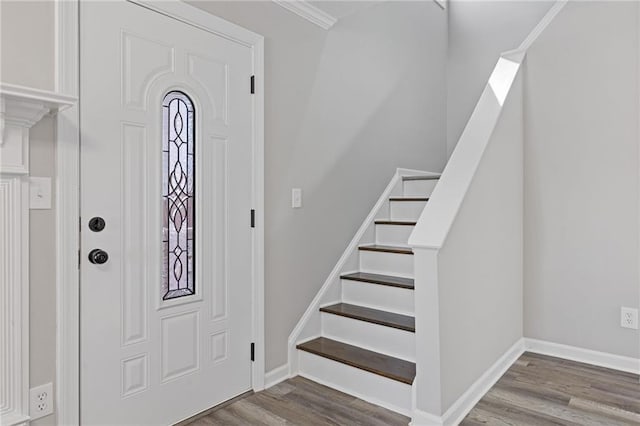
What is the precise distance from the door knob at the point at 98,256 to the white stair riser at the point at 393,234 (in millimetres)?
2141

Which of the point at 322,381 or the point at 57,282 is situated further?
the point at 322,381

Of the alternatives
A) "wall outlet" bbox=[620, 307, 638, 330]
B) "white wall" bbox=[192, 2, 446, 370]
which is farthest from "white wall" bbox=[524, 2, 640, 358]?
"white wall" bbox=[192, 2, 446, 370]

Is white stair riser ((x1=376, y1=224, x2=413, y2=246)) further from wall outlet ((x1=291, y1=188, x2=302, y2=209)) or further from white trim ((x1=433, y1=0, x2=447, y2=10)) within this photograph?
white trim ((x1=433, y1=0, x2=447, y2=10))

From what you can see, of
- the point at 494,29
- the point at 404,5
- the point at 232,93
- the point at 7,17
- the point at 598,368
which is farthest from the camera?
the point at 494,29

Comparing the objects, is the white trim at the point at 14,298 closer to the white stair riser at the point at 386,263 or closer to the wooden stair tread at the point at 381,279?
the wooden stair tread at the point at 381,279

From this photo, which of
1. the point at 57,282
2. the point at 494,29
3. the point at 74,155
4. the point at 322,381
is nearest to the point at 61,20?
the point at 74,155

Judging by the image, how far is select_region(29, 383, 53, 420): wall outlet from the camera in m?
1.67

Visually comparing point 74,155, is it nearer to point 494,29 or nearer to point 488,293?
point 488,293

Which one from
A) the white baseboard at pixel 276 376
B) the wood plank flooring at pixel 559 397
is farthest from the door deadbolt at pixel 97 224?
the wood plank flooring at pixel 559 397

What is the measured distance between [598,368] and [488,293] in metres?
0.97

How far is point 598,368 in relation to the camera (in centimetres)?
283

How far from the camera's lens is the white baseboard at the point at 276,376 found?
2.61 meters

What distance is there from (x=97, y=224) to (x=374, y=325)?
1.64 m

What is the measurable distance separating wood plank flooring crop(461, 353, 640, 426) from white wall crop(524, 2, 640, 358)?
0.29 metres
